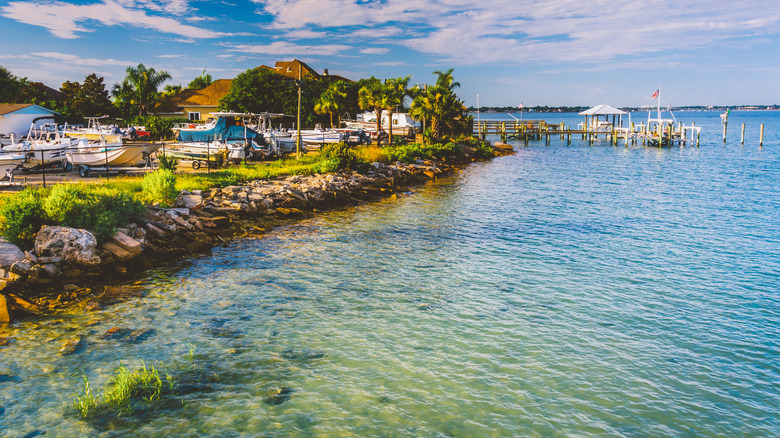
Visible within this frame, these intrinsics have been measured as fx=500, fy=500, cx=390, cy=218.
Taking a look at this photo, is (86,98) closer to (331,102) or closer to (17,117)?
(17,117)

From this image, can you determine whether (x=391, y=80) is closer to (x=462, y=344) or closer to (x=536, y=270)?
(x=536, y=270)

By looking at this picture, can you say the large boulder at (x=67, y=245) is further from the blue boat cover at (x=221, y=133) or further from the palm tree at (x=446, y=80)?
the palm tree at (x=446, y=80)

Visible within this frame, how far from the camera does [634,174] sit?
41.8 metres

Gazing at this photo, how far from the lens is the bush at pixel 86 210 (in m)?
13.6

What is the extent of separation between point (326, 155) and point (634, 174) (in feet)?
86.2

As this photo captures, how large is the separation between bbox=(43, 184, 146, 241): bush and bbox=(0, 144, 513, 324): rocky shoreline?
1.20ft

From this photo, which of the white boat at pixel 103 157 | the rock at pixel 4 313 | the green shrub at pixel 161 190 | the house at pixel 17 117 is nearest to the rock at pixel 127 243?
the rock at pixel 4 313

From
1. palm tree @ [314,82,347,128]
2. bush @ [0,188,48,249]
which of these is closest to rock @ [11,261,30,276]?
bush @ [0,188,48,249]

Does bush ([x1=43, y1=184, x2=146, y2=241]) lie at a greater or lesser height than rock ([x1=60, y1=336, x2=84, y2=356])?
greater

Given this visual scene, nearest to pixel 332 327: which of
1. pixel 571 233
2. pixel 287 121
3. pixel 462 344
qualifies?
pixel 462 344

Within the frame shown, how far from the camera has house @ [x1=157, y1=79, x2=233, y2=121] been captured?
66.1 meters

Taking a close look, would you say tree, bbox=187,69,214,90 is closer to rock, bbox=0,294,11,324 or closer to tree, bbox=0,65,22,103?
tree, bbox=0,65,22,103

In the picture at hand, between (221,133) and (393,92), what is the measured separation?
21.7 m

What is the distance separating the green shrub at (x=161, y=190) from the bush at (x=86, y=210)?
9.71 feet
